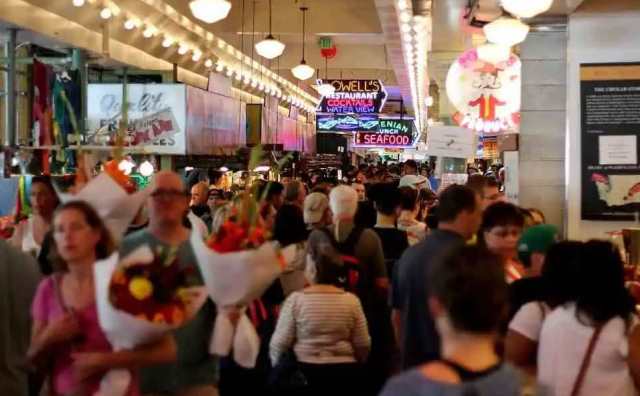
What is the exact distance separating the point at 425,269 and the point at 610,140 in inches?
164

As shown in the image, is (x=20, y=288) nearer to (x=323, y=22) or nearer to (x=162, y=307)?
(x=162, y=307)

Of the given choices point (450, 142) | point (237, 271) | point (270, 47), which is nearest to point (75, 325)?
point (237, 271)

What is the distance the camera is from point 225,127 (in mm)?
12695

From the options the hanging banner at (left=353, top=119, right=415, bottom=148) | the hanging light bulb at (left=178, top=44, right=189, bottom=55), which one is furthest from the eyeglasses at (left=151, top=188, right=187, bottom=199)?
the hanging banner at (left=353, top=119, right=415, bottom=148)

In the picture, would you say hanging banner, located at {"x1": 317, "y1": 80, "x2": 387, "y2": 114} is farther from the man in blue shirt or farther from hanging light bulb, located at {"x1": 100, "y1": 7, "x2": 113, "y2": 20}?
the man in blue shirt

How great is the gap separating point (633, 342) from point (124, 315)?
1.98m

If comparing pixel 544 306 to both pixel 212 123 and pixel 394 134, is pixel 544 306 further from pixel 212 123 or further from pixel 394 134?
pixel 394 134

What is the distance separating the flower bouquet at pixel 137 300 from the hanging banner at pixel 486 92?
6668 millimetres

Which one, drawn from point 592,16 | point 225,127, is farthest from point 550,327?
point 225,127

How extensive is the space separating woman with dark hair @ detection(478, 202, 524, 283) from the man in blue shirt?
279 mm

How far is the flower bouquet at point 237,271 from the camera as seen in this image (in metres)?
3.64

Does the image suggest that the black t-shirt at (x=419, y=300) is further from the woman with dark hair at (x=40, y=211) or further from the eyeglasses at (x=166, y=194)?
the woman with dark hair at (x=40, y=211)

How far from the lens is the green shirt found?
4.07 metres

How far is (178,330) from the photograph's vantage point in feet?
13.5
